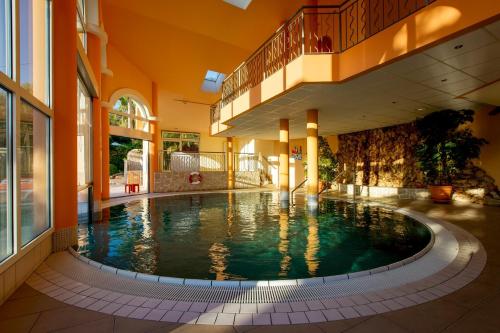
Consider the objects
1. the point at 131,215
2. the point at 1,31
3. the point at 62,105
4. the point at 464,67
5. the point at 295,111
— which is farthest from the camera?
the point at 295,111

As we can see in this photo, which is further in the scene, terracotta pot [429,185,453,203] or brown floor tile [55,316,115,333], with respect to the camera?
terracotta pot [429,185,453,203]

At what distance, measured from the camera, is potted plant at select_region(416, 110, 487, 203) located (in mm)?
8484

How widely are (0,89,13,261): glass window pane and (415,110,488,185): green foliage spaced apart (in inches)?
406

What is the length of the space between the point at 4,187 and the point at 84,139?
544cm

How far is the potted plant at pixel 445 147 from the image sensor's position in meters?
8.48

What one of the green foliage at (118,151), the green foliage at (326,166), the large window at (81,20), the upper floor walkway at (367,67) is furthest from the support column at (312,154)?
the green foliage at (118,151)

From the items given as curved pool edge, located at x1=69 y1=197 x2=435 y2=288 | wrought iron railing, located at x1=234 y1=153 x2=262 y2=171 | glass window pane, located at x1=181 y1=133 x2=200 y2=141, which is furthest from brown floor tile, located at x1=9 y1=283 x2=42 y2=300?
glass window pane, located at x1=181 y1=133 x2=200 y2=141

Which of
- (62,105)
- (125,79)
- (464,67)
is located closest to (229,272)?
(62,105)

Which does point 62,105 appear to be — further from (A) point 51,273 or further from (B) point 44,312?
(B) point 44,312

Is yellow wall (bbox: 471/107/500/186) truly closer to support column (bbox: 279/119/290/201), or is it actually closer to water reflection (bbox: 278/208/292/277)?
support column (bbox: 279/119/290/201)

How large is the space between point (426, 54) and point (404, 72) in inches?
32.8

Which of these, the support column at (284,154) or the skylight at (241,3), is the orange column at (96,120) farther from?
the support column at (284,154)

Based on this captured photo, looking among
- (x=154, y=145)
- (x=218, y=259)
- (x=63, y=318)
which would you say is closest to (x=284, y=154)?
(x=154, y=145)

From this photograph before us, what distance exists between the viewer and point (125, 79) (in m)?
11.6
